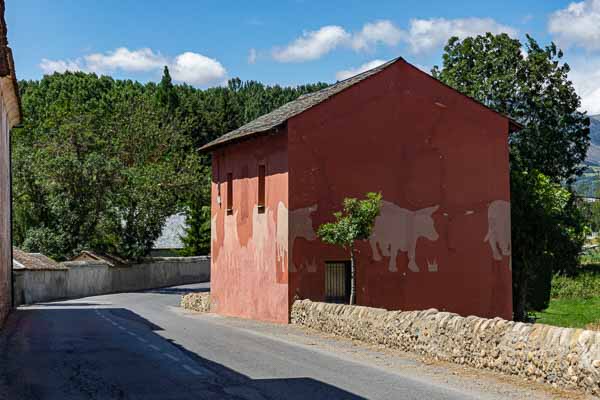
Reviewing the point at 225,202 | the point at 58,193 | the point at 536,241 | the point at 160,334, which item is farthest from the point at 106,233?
the point at 160,334

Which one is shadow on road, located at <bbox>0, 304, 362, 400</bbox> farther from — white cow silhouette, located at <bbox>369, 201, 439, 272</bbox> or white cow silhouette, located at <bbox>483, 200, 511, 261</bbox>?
white cow silhouette, located at <bbox>483, 200, 511, 261</bbox>

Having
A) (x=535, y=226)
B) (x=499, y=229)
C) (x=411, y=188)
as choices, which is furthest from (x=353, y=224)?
(x=535, y=226)

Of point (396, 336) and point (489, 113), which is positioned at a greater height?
point (489, 113)

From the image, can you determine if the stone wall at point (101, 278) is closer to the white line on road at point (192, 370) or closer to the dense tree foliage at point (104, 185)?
the dense tree foliage at point (104, 185)

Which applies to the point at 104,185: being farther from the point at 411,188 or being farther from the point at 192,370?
the point at 192,370

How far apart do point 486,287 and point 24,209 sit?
36.9 meters

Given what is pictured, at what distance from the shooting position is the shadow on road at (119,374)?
36.3 feet

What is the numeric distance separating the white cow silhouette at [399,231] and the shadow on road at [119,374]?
10.1 m

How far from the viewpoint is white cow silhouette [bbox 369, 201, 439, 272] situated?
89.6 ft

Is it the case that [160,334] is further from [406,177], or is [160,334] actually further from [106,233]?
[106,233]

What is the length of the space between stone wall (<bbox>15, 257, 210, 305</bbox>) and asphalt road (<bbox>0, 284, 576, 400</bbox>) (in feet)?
74.6

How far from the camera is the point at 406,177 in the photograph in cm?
2786

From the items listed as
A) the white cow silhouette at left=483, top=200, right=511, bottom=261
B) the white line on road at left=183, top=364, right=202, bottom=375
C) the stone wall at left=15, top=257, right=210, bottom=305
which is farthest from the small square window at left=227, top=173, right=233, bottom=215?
the white line on road at left=183, top=364, right=202, bottom=375

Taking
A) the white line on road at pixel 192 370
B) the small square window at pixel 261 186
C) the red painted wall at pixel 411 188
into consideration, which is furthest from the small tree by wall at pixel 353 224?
the white line on road at pixel 192 370
